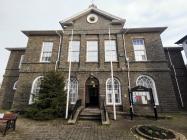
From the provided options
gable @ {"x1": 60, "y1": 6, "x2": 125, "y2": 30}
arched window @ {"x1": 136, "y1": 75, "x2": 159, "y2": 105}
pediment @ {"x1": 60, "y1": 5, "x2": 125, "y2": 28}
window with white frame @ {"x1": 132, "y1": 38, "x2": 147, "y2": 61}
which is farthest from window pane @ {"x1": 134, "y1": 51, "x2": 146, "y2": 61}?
pediment @ {"x1": 60, "y1": 5, "x2": 125, "y2": 28}

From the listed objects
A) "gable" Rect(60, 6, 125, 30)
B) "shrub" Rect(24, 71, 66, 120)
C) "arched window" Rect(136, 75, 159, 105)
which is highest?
"gable" Rect(60, 6, 125, 30)

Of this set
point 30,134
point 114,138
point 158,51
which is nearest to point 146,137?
point 114,138

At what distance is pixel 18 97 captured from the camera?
12.5 meters

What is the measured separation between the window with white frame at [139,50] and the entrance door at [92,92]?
5.12 m

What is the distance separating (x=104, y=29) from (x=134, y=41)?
142 inches

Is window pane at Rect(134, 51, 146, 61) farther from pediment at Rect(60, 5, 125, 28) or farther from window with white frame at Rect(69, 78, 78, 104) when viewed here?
window with white frame at Rect(69, 78, 78, 104)

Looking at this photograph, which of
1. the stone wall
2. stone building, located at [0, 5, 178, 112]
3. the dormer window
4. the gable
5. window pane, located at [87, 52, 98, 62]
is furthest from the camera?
the stone wall

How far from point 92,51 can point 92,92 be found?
4.44 metres

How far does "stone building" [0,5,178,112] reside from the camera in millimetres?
12102

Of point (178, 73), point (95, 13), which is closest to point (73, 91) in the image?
point (95, 13)

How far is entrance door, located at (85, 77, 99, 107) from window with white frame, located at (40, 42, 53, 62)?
522 centimetres

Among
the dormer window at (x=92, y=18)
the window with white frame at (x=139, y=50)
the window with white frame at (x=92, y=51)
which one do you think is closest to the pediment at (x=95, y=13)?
the dormer window at (x=92, y=18)

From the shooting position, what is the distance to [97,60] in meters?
13.3

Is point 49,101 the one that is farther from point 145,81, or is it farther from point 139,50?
point 139,50
